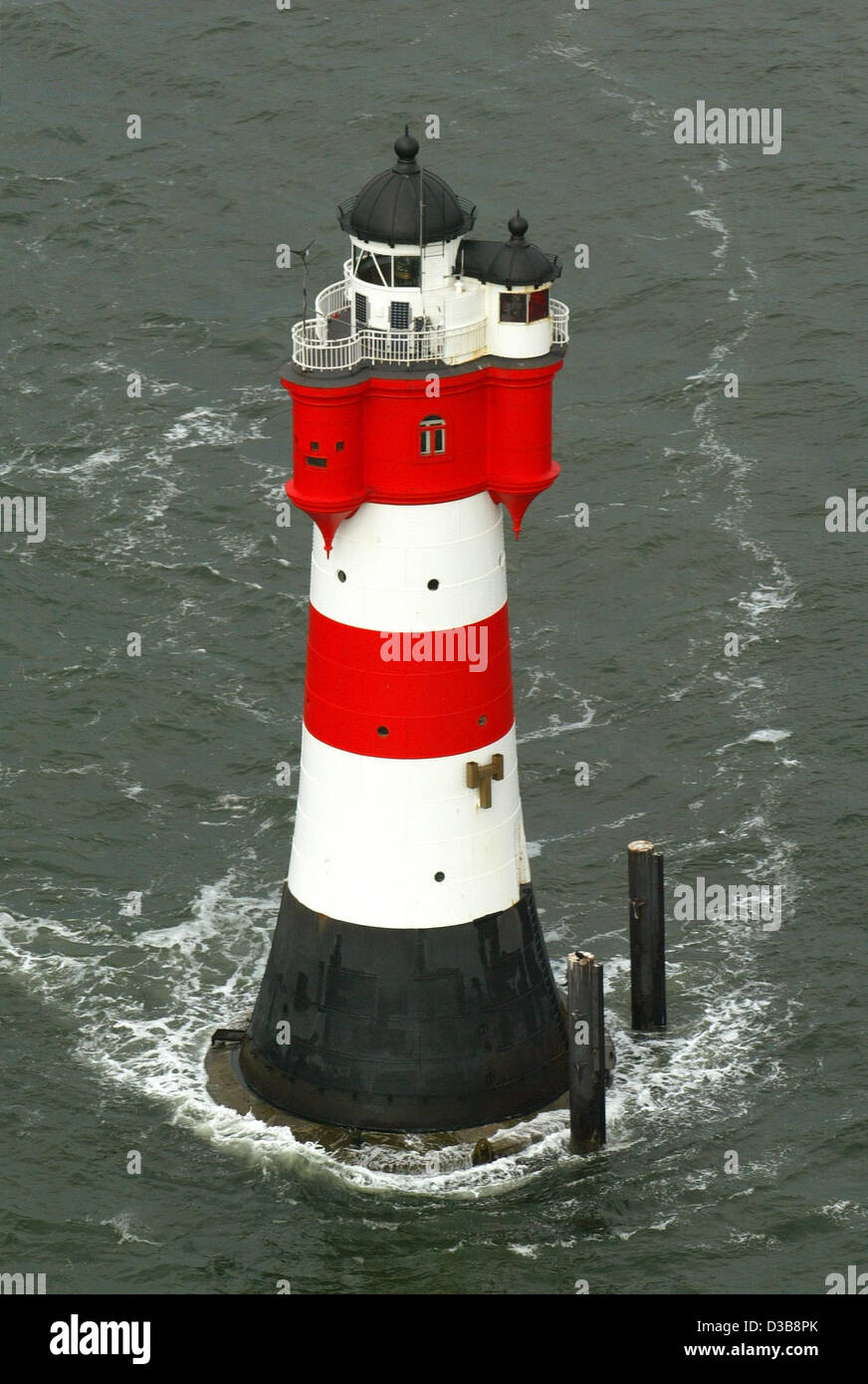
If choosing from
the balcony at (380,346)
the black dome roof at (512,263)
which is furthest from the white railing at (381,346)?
the black dome roof at (512,263)

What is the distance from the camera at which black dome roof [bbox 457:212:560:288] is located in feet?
213

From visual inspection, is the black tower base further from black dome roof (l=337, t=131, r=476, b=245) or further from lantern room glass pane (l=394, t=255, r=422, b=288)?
black dome roof (l=337, t=131, r=476, b=245)

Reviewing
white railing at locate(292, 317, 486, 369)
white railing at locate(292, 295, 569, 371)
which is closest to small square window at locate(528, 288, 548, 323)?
white railing at locate(292, 295, 569, 371)

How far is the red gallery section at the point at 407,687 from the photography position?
66.6m

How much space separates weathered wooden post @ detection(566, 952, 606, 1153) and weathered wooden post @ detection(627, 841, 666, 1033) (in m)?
4.13

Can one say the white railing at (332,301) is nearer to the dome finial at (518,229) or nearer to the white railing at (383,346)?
the white railing at (383,346)

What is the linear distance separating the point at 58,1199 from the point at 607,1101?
12201mm

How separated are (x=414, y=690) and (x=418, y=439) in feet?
16.9

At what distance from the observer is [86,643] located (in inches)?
3676

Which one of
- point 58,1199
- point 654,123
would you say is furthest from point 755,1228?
point 654,123
